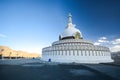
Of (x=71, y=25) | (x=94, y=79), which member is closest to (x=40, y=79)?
(x=94, y=79)

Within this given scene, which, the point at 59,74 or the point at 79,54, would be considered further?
the point at 79,54

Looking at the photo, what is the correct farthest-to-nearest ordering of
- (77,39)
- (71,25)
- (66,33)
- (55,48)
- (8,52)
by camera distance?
(8,52) → (71,25) → (66,33) → (77,39) → (55,48)

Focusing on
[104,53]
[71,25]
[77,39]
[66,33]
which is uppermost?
[71,25]

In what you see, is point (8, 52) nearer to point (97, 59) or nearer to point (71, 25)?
point (71, 25)

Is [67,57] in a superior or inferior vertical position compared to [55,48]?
inferior

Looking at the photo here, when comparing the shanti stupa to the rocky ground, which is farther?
the shanti stupa

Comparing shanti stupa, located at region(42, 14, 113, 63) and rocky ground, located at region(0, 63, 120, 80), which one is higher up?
shanti stupa, located at region(42, 14, 113, 63)

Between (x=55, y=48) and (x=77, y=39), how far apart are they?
886cm

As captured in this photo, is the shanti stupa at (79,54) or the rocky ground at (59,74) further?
the shanti stupa at (79,54)

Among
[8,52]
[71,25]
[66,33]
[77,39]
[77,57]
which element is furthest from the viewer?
[8,52]

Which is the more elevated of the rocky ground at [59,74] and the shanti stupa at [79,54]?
the shanti stupa at [79,54]

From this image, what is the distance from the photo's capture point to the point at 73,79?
9750 millimetres

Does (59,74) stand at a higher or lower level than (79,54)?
lower

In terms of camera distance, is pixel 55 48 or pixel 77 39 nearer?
pixel 55 48
